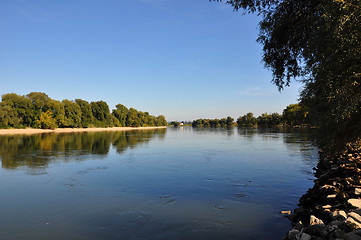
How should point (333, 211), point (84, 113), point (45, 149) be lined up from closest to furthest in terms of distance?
point (333, 211), point (45, 149), point (84, 113)

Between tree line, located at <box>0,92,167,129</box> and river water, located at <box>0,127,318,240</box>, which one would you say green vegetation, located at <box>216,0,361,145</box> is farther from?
tree line, located at <box>0,92,167,129</box>

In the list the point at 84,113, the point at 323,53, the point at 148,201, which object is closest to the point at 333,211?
the point at 323,53

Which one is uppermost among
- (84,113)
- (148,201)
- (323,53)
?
(84,113)

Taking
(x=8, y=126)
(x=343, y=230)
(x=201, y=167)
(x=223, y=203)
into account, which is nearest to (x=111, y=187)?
(x=223, y=203)

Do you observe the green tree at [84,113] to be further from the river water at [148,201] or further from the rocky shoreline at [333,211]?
the rocky shoreline at [333,211]

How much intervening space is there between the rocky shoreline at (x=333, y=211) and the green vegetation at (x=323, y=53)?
2750 millimetres

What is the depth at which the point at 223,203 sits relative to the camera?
40.7 feet

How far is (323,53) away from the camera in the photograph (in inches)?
344

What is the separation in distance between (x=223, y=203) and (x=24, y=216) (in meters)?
10.1

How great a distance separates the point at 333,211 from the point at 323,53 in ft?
20.5

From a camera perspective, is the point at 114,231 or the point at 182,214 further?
the point at 182,214

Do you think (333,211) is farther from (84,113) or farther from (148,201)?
(84,113)

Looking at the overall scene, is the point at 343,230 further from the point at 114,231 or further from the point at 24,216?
the point at 24,216

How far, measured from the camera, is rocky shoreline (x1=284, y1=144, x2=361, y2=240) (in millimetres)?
6591
